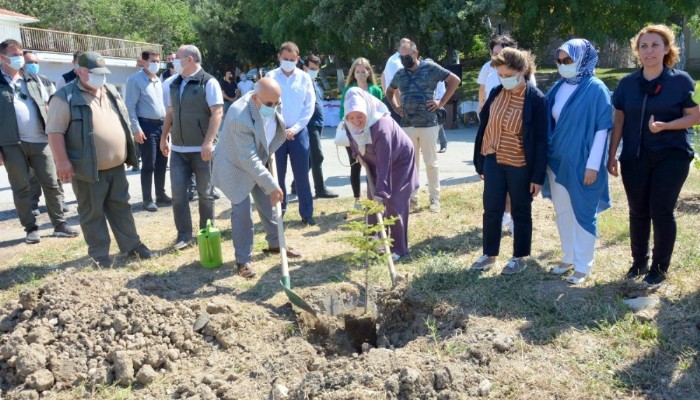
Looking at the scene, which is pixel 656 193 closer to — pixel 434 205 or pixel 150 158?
pixel 434 205

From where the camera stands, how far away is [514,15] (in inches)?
810

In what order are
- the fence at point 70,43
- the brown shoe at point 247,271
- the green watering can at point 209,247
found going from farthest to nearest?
the fence at point 70,43, the green watering can at point 209,247, the brown shoe at point 247,271

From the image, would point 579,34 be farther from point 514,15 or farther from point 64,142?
point 64,142

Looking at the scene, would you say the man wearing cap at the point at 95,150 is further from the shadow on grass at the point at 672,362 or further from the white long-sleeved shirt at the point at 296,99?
the shadow on grass at the point at 672,362

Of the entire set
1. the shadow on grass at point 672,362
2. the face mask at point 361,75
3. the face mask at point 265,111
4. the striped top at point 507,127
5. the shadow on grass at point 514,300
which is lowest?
the shadow on grass at point 672,362

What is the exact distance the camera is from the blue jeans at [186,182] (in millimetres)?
6094

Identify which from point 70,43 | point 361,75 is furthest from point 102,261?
point 70,43

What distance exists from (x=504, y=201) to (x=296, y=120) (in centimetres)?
275

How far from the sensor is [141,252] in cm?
602

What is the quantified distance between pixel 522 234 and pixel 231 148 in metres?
2.39

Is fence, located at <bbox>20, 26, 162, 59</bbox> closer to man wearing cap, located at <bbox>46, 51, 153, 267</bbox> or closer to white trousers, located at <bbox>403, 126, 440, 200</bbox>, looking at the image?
white trousers, located at <bbox>403, 126, 440, 200</bbox>

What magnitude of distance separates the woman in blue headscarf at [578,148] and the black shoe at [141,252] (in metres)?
3.68

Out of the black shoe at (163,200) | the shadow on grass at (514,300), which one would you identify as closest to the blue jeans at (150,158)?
the black shoe at (163,200)

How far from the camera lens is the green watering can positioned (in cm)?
559
